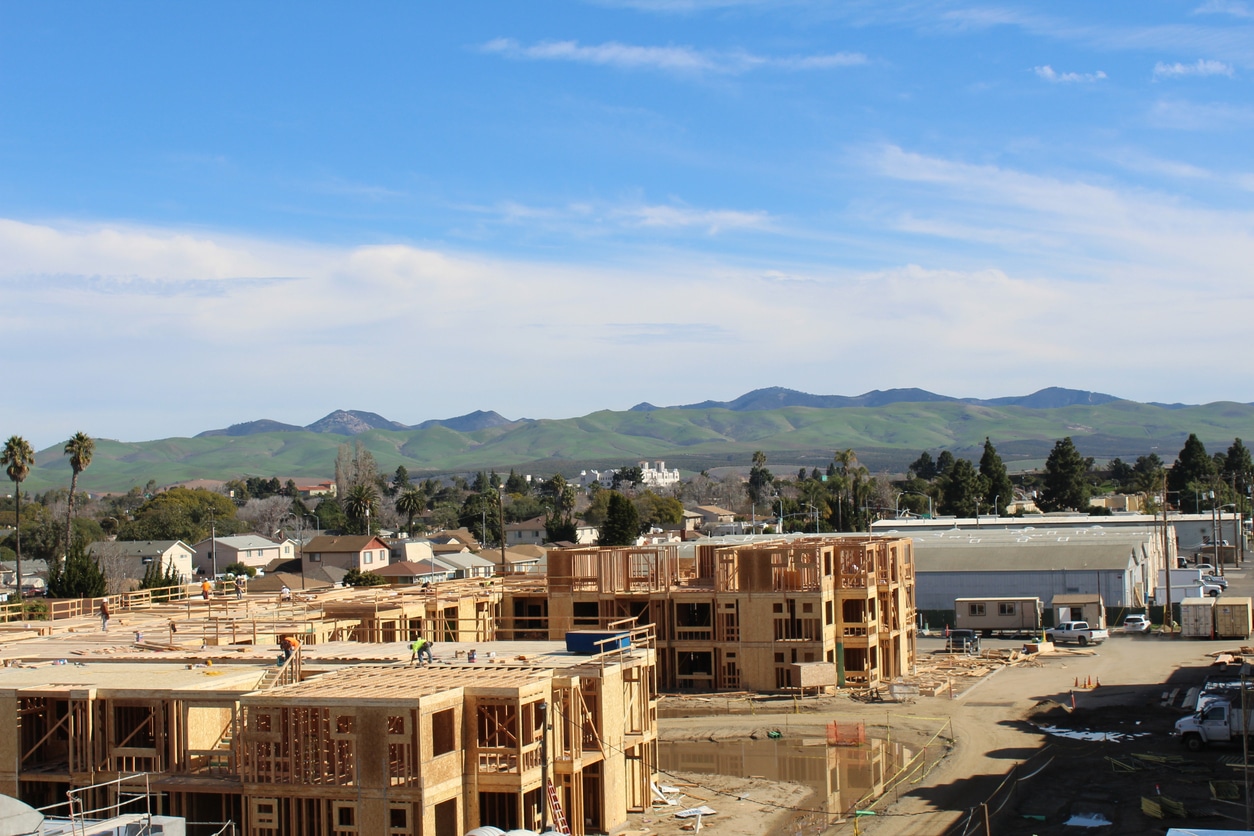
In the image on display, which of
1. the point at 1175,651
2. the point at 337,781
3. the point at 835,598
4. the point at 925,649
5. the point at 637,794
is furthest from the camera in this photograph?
the point at 925,649

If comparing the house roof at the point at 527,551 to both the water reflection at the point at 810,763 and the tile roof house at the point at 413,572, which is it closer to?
the tile roof house at the point at 413,572

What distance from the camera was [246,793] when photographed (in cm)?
2789

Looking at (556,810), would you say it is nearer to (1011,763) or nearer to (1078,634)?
(1011,763)

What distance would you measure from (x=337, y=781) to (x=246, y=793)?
7.63 ft

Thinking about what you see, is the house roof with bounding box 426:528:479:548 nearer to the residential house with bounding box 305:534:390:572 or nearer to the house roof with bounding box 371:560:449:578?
the residential house with bounding box 305:534:390:572

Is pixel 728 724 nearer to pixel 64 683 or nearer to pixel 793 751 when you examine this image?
pixel 793 751

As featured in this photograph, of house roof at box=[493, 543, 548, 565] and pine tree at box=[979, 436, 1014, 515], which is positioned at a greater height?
pine tree at box=[979, 436, 1014, 515]

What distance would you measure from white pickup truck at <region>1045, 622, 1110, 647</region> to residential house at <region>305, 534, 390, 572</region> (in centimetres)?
6821

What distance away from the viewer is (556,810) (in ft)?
95.8

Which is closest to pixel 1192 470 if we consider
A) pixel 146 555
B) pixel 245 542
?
pixel 245 542

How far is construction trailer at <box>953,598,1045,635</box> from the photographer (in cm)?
7438

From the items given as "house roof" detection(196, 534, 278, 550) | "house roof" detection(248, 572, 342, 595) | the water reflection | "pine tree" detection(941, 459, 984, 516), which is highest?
"pine tree" detection(941, 459, 984, 516)

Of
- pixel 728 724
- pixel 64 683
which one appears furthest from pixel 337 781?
pixel 728 724

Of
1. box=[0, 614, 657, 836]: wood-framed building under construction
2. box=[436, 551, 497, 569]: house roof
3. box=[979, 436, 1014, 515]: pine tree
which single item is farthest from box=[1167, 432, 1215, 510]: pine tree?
box=[0, 614, 657, 836]: wood-framed building under construction
